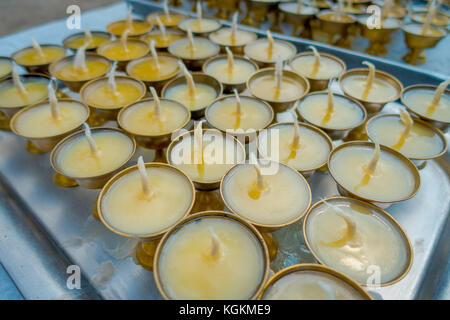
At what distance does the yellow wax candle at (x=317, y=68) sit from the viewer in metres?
1.70

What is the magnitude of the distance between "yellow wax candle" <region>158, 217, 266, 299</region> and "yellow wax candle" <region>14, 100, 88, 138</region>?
76 cm

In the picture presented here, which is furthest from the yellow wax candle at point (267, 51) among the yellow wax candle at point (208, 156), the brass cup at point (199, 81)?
the yellow wax candle at point (208, 156)

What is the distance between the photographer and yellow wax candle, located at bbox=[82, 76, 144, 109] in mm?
1462

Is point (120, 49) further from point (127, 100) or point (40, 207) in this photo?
point (40, 207)

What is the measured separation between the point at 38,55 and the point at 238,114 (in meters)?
1.43

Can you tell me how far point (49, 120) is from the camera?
4.38 ft

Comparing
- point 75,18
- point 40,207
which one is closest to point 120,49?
point 75,18

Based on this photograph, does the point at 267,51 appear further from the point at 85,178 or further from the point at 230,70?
the point at 85,178

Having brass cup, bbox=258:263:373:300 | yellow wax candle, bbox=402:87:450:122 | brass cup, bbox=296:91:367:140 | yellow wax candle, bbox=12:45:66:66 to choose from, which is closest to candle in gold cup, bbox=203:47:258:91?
brass cup, bbox=296:91:367:140

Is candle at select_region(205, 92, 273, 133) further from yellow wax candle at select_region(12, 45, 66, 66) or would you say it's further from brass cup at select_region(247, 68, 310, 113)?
yellow wax candle at select_region(12, 45, 66, 66)

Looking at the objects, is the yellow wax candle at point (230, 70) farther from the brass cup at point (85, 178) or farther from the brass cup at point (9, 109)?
the brass cup at point (9, 109)

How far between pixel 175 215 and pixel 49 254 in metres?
0.56

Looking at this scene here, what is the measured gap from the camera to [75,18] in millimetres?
2271

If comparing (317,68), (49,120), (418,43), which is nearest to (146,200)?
(49,120)
